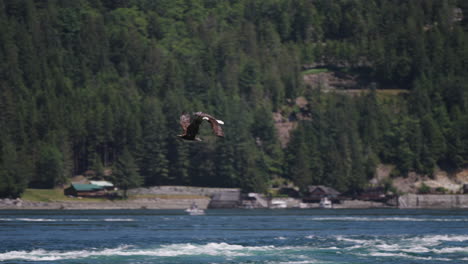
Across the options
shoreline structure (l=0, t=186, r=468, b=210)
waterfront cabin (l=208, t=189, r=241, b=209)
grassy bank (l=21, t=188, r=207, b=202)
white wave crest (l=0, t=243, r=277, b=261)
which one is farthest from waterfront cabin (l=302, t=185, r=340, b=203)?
white wave crest (l=0, t=243, r=277, b=261)

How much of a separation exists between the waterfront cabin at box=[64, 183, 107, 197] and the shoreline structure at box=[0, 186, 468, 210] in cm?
249

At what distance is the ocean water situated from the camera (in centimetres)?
6731

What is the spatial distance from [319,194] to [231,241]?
98.6 meters

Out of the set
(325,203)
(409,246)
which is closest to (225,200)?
(325,203)

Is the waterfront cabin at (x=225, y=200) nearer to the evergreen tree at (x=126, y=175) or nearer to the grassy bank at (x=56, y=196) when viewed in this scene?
the grassy bank at (x=56, y=196)

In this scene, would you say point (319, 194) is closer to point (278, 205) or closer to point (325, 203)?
point (325, 203)

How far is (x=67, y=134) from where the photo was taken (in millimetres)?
188500

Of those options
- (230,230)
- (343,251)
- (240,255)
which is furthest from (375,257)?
(230,230)

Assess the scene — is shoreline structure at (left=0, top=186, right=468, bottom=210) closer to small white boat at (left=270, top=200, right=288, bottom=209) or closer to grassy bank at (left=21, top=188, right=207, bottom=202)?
grassy bank at (left=21, top=188, right=207, bottom=202)

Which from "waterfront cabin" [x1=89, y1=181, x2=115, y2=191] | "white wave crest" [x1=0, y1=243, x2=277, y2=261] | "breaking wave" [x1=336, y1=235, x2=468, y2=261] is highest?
"waterfront cabin" [x1=89, y1=181, x2=115, y2=191]

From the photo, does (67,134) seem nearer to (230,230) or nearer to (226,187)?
(226,187)

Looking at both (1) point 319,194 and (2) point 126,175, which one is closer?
(2) point 126,175

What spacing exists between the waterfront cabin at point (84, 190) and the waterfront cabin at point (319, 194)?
130 feet

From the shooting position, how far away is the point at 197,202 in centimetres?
16500
